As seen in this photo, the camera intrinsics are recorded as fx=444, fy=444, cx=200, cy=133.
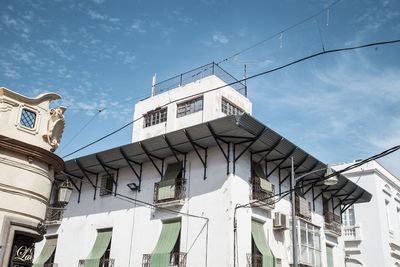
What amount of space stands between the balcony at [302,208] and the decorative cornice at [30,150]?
14.0 m

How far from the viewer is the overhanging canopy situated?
20.2 metres

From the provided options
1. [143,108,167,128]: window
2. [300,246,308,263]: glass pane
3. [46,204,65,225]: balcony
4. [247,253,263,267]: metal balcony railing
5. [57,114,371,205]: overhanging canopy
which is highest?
[143,108,167,128]: window

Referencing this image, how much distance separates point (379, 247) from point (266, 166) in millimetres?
12539

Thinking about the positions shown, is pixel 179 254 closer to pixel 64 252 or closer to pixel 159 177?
pixel 159 177

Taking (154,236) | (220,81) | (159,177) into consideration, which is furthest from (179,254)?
(220,81)

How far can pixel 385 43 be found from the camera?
10.2 meters

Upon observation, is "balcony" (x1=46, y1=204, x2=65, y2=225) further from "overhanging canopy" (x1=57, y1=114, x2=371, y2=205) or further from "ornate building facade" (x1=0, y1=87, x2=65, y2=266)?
"ornate building facade" (x1=0, y1=87, x2=65, y2=266)

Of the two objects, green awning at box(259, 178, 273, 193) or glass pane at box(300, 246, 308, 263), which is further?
glass pane at box(300, 246, 308, 263)

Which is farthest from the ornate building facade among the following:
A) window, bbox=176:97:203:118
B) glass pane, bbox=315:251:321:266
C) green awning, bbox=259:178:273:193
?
glass pane, bbox=315:251:321:266

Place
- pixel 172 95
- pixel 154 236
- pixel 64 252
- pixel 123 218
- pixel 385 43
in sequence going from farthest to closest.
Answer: pixel 172 95, pixel 64 252, pixel 123 218, pixel 154 236, pixel 385 43

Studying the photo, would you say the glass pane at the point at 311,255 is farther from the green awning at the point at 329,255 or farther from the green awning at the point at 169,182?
the green awning at the point at 169,182

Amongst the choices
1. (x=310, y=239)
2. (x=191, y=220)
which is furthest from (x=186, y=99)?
(x=310, y=239)

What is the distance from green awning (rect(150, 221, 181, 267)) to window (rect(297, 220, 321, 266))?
6.51 metres

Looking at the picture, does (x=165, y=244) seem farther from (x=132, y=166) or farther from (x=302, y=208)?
(x=302, y=208)
